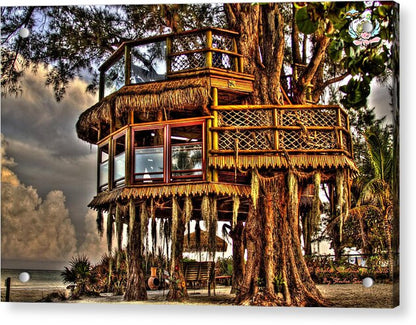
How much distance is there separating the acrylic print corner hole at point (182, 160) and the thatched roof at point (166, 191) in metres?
0.02

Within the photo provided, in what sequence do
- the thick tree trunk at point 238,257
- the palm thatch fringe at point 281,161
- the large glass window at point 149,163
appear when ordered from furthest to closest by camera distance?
the large glass window at point 149,163, the palm thatch fringe at point 281,161, the thick tree trunk at point 238,257

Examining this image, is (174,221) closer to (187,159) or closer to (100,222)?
(187,159)

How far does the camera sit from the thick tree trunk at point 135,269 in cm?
888

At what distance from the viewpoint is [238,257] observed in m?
9.48

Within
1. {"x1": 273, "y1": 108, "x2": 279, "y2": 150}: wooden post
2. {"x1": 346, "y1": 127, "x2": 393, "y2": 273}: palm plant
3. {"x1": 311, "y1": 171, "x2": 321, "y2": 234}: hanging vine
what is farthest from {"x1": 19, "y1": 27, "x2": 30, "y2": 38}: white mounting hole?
{"x1": 346, "y1": 127, "x2": 393, "y2": 273}: palm plant

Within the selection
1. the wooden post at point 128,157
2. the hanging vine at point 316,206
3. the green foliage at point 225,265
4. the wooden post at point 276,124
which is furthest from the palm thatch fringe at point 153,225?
the hanging vine at point 316,206

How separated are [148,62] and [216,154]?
6.04 feet

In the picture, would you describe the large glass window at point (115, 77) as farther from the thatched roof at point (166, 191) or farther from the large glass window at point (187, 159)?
the thatched roof at point (166, 191)

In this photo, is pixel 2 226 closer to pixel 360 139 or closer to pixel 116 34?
pixel 116 34

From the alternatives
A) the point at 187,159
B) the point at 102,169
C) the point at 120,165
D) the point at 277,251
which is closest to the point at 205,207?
the point at 187,159

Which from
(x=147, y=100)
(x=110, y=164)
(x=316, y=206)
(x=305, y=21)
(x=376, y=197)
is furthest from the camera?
(x=110, y=164)

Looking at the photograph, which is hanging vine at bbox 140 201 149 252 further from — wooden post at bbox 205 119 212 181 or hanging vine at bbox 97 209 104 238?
wooden post at bbox 205 119 212 181

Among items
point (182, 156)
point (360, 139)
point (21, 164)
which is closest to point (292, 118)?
point (360, 139)

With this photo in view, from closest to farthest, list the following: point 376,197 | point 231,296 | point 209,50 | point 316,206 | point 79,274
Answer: point 376,197
point 231,296
point 79,274
point 316,206
point 209,50
